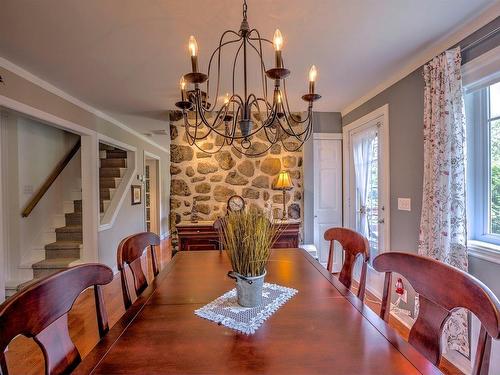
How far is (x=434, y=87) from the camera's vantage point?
2172 mm

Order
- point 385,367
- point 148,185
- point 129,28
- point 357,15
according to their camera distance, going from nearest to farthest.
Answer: point 385,367, point 357,15, point 129,28, point 148,185

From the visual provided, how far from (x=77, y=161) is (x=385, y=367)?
528 cm

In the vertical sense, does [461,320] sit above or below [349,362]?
below

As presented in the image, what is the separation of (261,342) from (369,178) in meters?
3.01

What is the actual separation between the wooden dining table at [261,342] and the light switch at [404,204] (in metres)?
1.68

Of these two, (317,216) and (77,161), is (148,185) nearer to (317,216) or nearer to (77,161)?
(77,161)

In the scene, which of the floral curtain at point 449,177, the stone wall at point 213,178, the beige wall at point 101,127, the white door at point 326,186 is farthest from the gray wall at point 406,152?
the beige wall at point 101,127

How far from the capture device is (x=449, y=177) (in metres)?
2.01

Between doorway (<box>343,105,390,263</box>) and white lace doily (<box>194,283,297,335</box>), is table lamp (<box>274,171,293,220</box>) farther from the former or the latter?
white lace doily (<box>194,283,297,335</box>)

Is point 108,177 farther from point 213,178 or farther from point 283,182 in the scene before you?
point 283,182

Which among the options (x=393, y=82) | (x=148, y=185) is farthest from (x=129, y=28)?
(x=148, y=185)

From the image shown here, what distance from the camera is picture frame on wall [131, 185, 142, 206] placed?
5.43 metres

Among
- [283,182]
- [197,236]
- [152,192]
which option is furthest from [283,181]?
[152,192]

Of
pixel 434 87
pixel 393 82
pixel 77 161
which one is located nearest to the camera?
pixel 434 87
